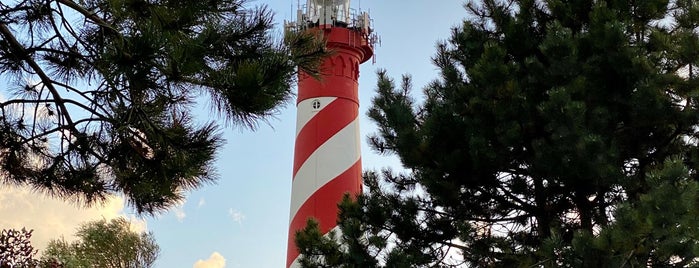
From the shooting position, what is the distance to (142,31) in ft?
9.43

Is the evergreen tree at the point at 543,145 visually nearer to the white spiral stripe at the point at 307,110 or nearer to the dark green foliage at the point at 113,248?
the white spiral stripe at the point at 307,110

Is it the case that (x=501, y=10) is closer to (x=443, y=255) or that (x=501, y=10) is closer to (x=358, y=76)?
(x=443, y=255)

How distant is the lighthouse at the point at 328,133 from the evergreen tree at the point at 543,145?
10.1 feet

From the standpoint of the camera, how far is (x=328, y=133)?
28.6 feet

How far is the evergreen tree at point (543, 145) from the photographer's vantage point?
4.10m

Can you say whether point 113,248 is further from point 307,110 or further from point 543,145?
point 543,145

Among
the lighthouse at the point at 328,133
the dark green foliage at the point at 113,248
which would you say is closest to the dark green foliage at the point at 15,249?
the lighthouse at the point at 328,133

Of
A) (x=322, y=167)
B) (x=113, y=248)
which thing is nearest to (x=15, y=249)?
(x=322, y=167)

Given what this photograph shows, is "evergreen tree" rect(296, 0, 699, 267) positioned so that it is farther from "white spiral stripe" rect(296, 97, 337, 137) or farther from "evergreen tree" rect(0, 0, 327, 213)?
"white spiral stripe" rect(296, 97, 337, 137)

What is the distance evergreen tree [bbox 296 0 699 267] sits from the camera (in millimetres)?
4102

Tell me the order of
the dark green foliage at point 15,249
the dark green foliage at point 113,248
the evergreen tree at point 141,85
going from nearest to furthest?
the evergreen tree at point 141,85, the dark green foliage at point 15,249, the dark green foliage at point 113,248

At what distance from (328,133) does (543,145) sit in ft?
15.0

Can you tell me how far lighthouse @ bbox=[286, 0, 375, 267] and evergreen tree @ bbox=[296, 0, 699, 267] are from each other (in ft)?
10.1

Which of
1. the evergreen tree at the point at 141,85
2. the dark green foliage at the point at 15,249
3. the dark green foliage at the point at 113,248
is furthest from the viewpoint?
the dark green foliage at the point at 113,248
